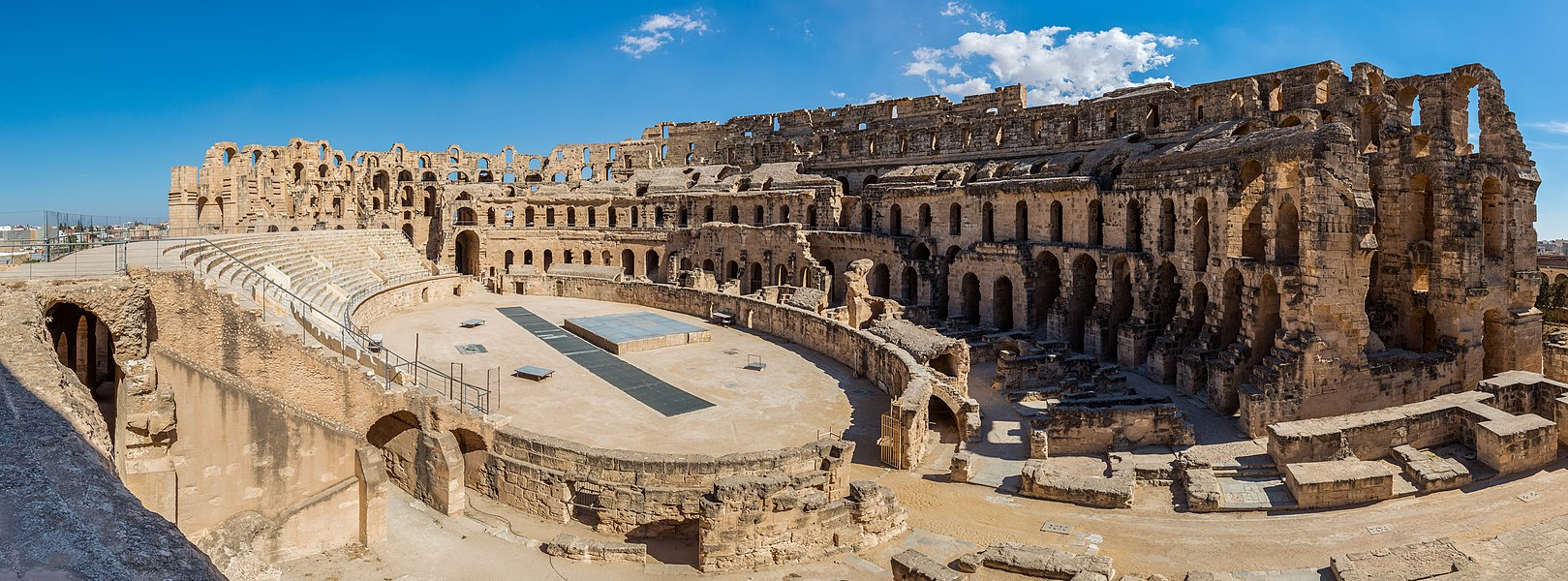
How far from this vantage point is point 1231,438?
56.6 ft

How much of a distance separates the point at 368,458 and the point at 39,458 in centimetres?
822

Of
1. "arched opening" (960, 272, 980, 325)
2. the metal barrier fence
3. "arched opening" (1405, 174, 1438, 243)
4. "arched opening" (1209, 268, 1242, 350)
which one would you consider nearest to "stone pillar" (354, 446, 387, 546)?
the metal barrier fence

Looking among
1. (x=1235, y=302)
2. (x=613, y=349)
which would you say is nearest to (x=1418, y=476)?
(x=1235, y=302)

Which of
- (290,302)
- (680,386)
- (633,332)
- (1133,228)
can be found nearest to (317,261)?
(290,302)

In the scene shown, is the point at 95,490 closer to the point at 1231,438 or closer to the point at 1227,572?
the point at 1227,572

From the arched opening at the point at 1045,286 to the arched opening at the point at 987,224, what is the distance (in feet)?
9.63

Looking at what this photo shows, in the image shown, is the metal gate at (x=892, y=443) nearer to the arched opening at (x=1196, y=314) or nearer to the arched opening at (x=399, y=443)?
the arched opening at (x=399, y=443)

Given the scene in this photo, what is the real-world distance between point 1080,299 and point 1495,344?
34.2 ft

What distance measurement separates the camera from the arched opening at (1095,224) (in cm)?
2708

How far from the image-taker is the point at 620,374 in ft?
71.4

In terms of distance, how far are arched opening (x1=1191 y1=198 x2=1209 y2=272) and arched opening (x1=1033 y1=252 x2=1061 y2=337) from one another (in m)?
5.13

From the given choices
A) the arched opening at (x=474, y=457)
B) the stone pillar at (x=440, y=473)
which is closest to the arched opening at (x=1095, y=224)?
the arched opening at (x=474, y=457)

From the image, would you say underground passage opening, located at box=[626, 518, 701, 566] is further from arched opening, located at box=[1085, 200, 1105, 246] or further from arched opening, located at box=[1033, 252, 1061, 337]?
arched opening, located at box=[1085, 200, 1105, 246]

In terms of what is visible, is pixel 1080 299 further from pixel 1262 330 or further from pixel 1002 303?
pixel 1262 330
